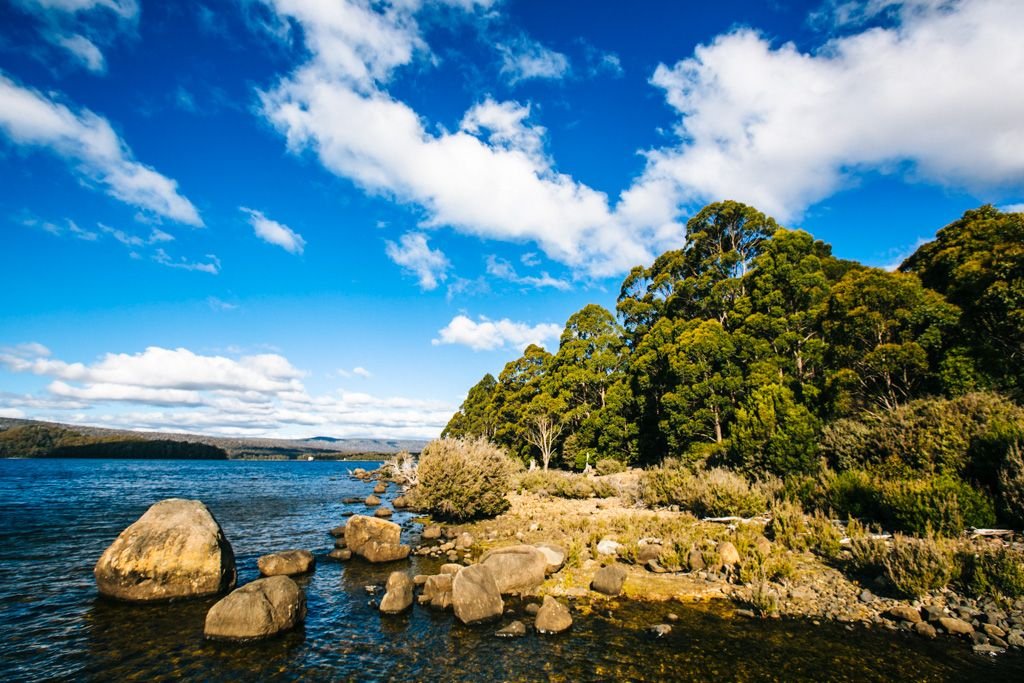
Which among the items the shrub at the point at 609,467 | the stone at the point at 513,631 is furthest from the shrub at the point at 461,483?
the shrub at the point at 609,467

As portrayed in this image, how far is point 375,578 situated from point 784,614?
1117 cm

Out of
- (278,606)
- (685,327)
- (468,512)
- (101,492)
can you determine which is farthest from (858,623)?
(101,492)

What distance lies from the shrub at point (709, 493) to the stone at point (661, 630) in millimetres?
9092

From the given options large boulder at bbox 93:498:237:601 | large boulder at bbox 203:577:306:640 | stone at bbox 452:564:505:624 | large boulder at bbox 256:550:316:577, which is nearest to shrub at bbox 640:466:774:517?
stone at bbox 452:564:505:624

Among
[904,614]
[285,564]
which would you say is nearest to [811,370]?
[904,614]

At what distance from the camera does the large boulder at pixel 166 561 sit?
37.8ft

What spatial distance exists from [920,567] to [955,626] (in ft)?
5.08

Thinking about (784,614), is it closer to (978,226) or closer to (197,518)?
(197,518)

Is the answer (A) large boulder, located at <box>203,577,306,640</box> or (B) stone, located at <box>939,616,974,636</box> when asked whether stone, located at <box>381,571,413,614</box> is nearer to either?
(A) large boulder, located at <box>203,577,306,640</box>

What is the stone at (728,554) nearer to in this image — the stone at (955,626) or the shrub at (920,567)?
the shrub at (920,567)

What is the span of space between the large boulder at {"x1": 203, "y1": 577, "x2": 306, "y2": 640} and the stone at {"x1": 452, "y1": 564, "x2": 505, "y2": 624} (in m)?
3.68

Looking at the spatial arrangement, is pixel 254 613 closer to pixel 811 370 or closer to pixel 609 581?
pixel 609 581

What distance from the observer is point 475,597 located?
10352mm

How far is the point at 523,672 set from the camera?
7.80 meters
